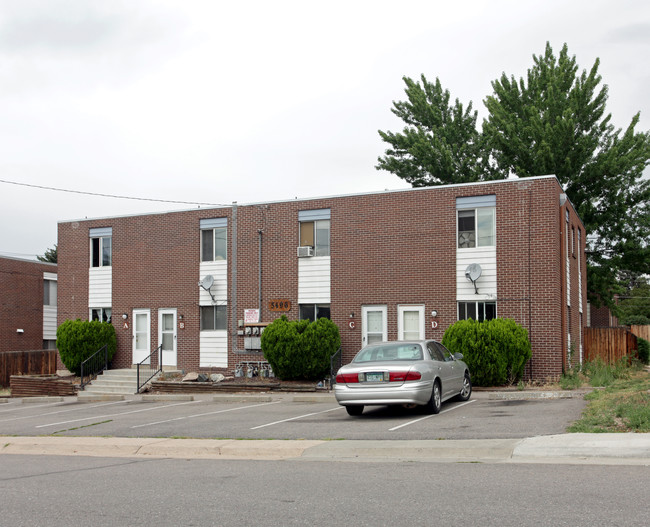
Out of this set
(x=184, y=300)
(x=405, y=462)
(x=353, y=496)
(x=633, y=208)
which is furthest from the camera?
(x=633, y=208)

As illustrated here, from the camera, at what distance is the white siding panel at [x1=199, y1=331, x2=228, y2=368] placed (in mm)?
24938

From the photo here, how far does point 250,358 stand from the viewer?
80.1 feet

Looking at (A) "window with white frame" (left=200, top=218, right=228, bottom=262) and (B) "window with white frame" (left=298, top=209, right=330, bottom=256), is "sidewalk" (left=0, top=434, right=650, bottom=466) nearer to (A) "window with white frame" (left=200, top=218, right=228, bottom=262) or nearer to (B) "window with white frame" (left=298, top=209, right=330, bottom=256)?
(B) "window with white frame" (left=298, top=209, right=330, bottom=256)

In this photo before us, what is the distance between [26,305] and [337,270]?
2012cm

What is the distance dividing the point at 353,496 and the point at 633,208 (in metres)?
30.7

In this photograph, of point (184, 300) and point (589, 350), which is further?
point (589, 350)

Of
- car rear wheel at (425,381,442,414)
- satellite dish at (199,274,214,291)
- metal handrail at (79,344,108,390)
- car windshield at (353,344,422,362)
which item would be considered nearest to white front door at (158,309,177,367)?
satellite dish at (199,274,214,291)

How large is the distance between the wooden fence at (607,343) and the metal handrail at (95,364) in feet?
59.8

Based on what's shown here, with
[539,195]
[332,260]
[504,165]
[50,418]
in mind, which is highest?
[504,165]

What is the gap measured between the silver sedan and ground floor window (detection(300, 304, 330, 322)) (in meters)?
9.06

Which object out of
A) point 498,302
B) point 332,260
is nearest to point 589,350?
point 498,302

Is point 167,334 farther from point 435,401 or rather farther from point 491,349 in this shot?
point 435,401

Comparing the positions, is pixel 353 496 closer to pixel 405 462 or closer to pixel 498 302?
pixel 405 462

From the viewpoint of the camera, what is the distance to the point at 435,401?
1377 centimetres
